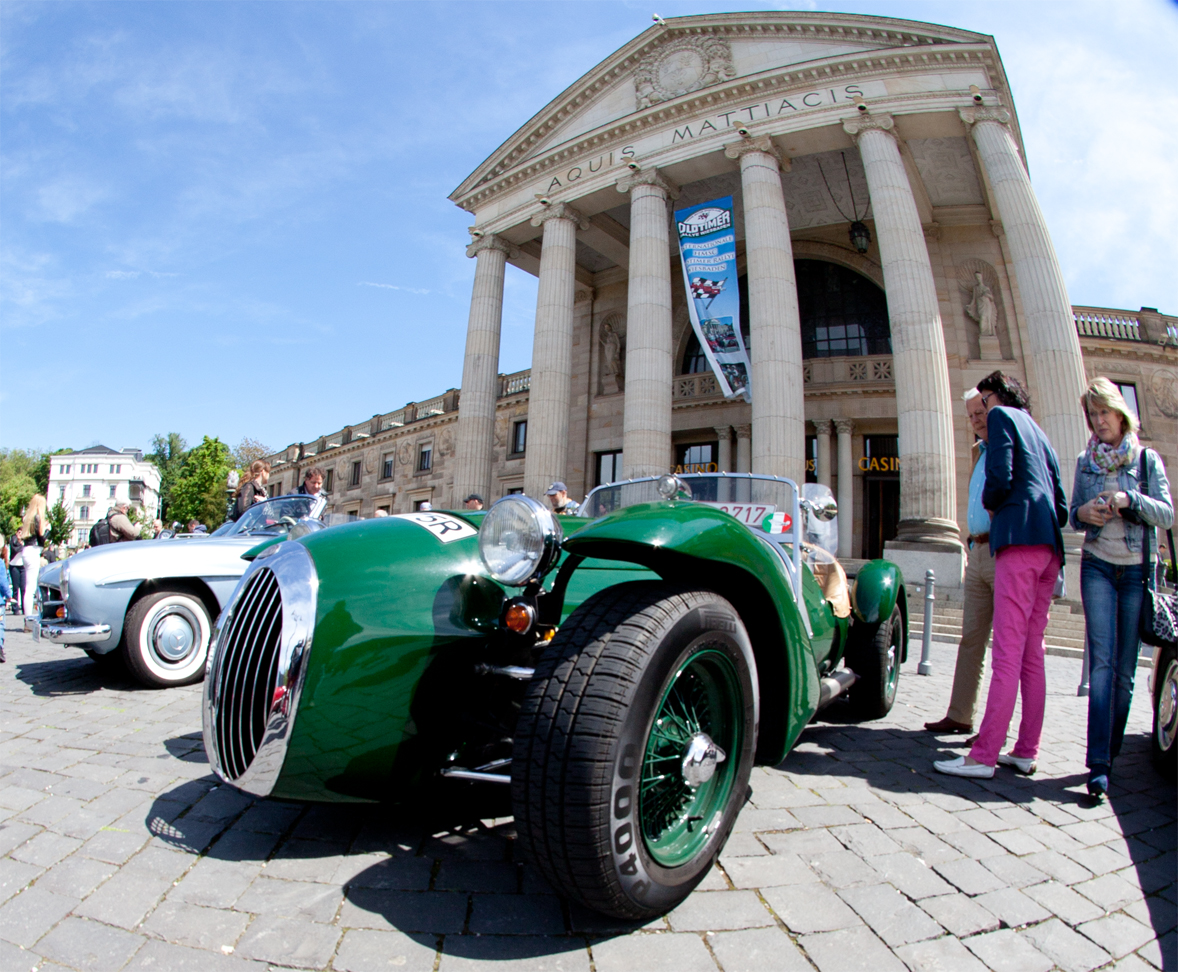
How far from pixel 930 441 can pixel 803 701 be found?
12.8 metres

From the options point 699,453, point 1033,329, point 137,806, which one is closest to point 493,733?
point 137,806

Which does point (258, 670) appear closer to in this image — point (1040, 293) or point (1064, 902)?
point (1064, 902)

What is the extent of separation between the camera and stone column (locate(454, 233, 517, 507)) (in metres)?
19.4

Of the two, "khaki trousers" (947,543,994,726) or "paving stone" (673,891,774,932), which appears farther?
"khaki trousers" (947,543,994,726)

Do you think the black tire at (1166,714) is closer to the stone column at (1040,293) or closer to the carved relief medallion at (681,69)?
the stone column at (1040,293)

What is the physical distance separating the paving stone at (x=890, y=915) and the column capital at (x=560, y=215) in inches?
786

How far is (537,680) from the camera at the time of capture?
4.84 ft

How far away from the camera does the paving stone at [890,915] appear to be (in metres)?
1.55

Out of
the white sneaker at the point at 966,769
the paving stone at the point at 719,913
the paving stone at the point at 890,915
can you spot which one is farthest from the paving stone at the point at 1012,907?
the white sneaker at the point at 966,769

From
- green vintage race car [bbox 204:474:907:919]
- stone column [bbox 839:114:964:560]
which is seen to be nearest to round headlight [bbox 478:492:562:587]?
green vintage race car [bbox 204:474:907:919]

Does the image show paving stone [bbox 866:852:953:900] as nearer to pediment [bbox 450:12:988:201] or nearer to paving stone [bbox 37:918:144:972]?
paving stone [bbox 37:918:144:972]

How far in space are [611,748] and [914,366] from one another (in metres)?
14.3

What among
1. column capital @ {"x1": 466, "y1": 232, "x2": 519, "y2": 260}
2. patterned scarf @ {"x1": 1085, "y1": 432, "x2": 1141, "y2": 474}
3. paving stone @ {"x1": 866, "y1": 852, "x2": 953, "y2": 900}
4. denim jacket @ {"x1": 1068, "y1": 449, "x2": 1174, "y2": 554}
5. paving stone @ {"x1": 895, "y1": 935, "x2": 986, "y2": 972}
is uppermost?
column capital @ {"x1": 466, "y1": 232, "x2": 519, "y2": 260}

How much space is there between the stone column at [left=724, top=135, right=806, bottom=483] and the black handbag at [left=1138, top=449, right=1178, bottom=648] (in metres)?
10.9
